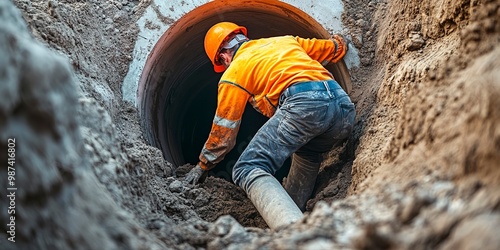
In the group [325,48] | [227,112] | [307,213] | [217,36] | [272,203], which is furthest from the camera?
[217,36]

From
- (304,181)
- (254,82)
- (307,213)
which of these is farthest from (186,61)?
(307,213)

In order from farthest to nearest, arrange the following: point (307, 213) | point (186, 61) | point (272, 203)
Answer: point (186, 61)
point (272, 203)
point (307, 213)

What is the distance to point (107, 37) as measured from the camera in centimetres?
499

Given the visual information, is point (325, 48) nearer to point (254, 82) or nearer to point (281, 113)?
point (254, 82)

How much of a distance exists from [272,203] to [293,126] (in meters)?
0.85

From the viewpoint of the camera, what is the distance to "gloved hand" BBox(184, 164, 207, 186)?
174 inches

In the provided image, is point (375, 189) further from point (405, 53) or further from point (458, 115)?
point (405, 53)

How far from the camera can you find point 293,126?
4164mm

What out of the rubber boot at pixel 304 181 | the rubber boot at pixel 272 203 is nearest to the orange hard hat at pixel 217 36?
the rubber boot at pixel 304 181

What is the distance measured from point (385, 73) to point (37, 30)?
9.53ft

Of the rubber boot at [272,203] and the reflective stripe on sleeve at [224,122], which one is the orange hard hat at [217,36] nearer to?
the reflective stripe on sleeve at [224,122]

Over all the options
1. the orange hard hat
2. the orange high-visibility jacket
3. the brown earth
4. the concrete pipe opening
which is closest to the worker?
the orange high-visibility jacket

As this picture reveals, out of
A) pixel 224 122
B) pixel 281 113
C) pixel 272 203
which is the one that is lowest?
pixel 272 203

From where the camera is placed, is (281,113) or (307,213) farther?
(281,113)
